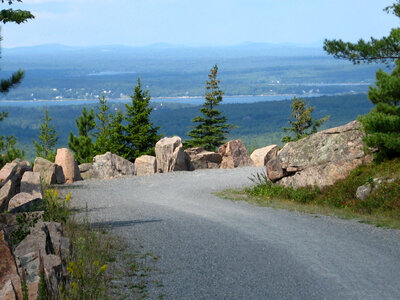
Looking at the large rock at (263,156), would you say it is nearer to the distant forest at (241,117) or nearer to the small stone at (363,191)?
the small stone at (363,191)

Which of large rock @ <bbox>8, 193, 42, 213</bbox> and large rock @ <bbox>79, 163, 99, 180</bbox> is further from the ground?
large rock @ <bbox>8, 193, 42, 213</bbox>

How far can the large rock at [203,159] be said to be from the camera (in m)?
30.4

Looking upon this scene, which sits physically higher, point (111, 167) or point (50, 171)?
point (50, 171)

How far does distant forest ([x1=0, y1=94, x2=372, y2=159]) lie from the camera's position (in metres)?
126

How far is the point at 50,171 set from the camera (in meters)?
24.6

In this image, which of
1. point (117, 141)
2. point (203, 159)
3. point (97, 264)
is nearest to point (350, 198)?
point (97, 264)

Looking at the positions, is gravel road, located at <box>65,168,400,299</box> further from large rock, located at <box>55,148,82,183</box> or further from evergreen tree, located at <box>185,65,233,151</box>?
evergreen tree, located at <box>185,65,233,151</box>

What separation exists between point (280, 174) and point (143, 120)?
19014 millimetres

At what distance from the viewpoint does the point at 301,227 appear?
13.8 m

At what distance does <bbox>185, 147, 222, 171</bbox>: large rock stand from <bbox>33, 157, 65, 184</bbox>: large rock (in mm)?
7359

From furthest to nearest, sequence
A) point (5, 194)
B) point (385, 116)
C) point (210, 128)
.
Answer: point (210, 128) < point (5, 194) < point (385, 116)

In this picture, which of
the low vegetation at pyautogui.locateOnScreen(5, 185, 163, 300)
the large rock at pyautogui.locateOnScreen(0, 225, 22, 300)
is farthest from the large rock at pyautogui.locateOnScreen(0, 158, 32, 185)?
the large rock at pyautogui.locateOnScreen(0, 225, 22, 300)

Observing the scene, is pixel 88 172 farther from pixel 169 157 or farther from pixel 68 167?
pixel 169 157

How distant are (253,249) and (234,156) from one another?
19.8 m
